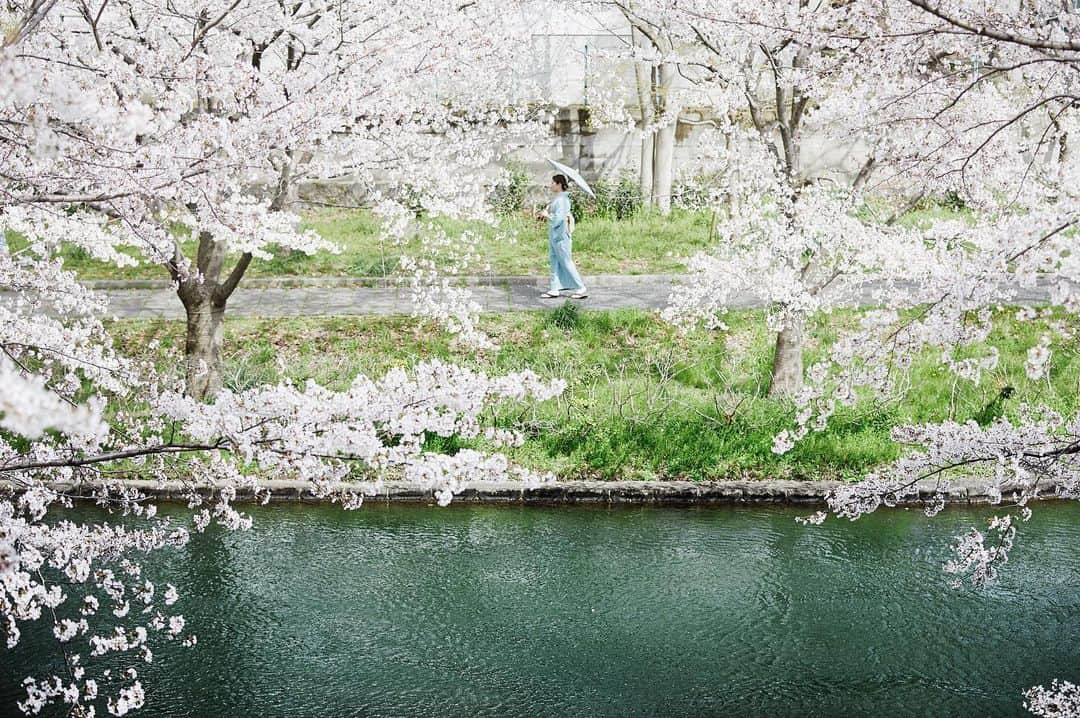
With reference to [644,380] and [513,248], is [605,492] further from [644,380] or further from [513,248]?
[513,248]

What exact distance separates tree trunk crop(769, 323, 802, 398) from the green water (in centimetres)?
176

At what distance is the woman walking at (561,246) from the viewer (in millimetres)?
13109

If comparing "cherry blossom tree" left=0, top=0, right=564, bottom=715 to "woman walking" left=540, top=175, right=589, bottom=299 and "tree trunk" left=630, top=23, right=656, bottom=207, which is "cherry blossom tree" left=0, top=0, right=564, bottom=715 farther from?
"tree trunk" left=630, top=23, right=656, bottom=207

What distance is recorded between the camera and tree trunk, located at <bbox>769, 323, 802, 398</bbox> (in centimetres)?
1103

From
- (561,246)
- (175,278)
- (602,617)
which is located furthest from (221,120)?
(561,246)

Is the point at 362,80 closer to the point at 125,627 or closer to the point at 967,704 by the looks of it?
the point at 125,627

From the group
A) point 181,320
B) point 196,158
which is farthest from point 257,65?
point 196,158

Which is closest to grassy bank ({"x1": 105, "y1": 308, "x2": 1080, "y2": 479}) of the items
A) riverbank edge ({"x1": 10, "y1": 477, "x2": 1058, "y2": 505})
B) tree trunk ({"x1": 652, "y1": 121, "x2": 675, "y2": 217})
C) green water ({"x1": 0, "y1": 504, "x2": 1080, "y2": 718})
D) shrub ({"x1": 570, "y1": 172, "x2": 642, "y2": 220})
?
riverbank edge ({"x1": 10, "y1": 477, "x2": 1058, "y2": 505})

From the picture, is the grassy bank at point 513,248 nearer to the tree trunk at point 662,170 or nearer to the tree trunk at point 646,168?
the tree trunk at point 662,170

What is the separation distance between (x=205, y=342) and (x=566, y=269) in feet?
15.6

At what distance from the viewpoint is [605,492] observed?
10094 millimetres

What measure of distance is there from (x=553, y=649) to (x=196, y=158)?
175 inches

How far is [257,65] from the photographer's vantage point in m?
9.52

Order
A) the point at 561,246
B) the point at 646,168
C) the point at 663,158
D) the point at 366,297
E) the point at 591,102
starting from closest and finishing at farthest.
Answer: the point at 561,246 → the point at 366,297 → the point at 663,158 → the point at 646,168 → the point at 591,102
